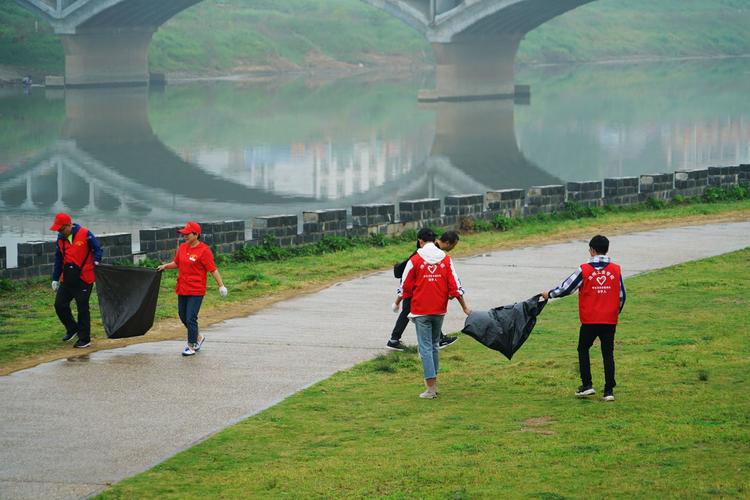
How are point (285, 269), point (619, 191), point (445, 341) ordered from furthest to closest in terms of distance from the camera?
point (619, 191), point (285, 269), point (445, 341)

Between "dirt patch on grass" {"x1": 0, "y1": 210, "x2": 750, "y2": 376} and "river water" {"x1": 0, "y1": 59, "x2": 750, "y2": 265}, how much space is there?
10.0 metres

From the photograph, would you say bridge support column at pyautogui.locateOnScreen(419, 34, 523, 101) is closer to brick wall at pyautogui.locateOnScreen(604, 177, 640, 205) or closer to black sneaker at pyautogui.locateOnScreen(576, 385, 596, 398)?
brick wall at pyautogui.locateOnScreen(604, 177, 640, 205)

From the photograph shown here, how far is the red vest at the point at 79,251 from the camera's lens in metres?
15.5

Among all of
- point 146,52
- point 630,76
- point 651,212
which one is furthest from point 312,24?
point 651,212

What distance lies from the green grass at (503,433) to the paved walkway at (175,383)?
0.41m

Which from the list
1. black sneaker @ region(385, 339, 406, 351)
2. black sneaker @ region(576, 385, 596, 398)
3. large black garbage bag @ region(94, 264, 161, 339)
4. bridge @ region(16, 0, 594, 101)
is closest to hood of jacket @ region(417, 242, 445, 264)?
black sneaker @ region(576, 385, 596, 398)

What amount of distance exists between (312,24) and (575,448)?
9836 cm

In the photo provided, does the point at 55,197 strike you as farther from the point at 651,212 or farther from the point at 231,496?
the point at 231,496

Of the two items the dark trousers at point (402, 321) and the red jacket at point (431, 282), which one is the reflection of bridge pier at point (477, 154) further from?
the red jacket at point (431, 282)

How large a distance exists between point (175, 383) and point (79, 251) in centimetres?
289

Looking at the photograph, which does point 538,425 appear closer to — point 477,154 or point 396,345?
point 396,345

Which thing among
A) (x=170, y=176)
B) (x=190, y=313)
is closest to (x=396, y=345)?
(x=190, y=313)

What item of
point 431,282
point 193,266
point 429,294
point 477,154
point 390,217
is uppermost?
point 477,154

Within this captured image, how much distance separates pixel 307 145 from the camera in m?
59.2
